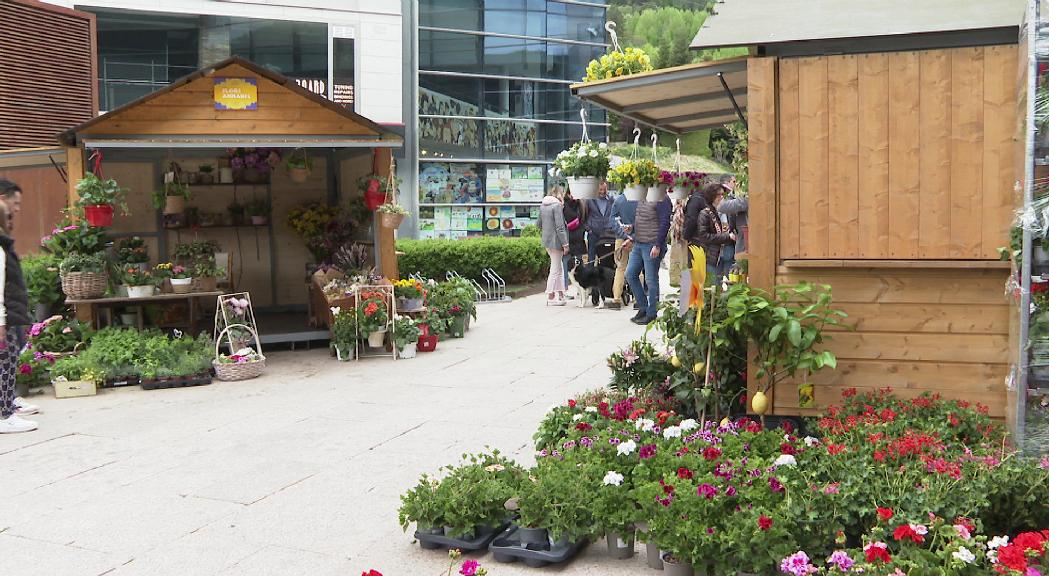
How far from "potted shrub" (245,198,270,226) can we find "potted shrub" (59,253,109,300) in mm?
3428

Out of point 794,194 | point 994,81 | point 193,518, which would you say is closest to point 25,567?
point 193,518

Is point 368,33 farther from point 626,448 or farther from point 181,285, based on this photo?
point 626,448

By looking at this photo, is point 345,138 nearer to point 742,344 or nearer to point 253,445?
point 253,445

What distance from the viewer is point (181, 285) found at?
1089 cm

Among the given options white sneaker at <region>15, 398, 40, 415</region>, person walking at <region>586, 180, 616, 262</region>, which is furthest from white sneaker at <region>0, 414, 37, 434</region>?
person walking at <region>586, 180, 616, 262</region>

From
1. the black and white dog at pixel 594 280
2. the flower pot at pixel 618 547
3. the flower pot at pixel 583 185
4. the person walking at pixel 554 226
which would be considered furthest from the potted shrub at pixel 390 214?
the flower pot at pixel 618 547

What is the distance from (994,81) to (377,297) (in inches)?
280

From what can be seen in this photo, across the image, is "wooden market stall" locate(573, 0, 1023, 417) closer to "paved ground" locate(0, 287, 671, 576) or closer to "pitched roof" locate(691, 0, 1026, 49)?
"pitched roof" locate(691, 0, 1026, 49)

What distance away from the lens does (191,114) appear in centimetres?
1052

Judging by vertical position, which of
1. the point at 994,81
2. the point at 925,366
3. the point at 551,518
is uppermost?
the point at 994,81

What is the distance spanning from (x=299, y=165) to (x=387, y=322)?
2564 mm

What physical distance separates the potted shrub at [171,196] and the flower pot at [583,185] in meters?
5.79

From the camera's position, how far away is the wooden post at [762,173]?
6.12m

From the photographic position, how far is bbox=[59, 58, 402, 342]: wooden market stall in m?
10.4
